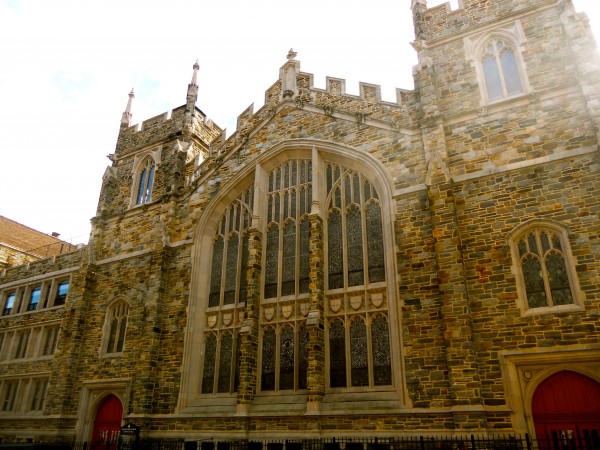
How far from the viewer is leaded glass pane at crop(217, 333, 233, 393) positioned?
15000 mm

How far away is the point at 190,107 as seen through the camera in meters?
21.0

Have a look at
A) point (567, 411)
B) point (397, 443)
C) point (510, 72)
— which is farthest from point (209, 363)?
point (510, 72)

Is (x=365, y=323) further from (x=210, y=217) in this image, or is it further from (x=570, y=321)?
(x=210, y=217)

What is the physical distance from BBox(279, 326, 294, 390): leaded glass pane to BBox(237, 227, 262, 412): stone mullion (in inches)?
31.7

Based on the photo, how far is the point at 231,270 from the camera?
16.6 metres

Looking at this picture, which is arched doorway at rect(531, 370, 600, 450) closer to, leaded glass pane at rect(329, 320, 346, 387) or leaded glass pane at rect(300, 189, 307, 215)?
leaded glass pane at rect(329, 320, 346, 387)

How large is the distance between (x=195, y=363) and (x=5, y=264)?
18.7 m

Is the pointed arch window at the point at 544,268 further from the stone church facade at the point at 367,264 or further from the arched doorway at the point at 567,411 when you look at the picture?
the arched doorway at the point at 567,411

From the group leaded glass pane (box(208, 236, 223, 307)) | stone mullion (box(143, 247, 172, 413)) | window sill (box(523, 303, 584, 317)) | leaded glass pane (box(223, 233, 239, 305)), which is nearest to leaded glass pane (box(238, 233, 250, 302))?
leaded glass pane (box(223, 233, 239, 305))

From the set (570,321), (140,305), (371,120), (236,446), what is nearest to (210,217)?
(140,305)

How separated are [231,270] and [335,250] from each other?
4083 millimetres

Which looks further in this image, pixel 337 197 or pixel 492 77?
pixel 337 197

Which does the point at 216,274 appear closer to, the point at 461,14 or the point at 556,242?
the point at 556,242

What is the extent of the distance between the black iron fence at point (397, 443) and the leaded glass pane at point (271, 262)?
4.51 m
